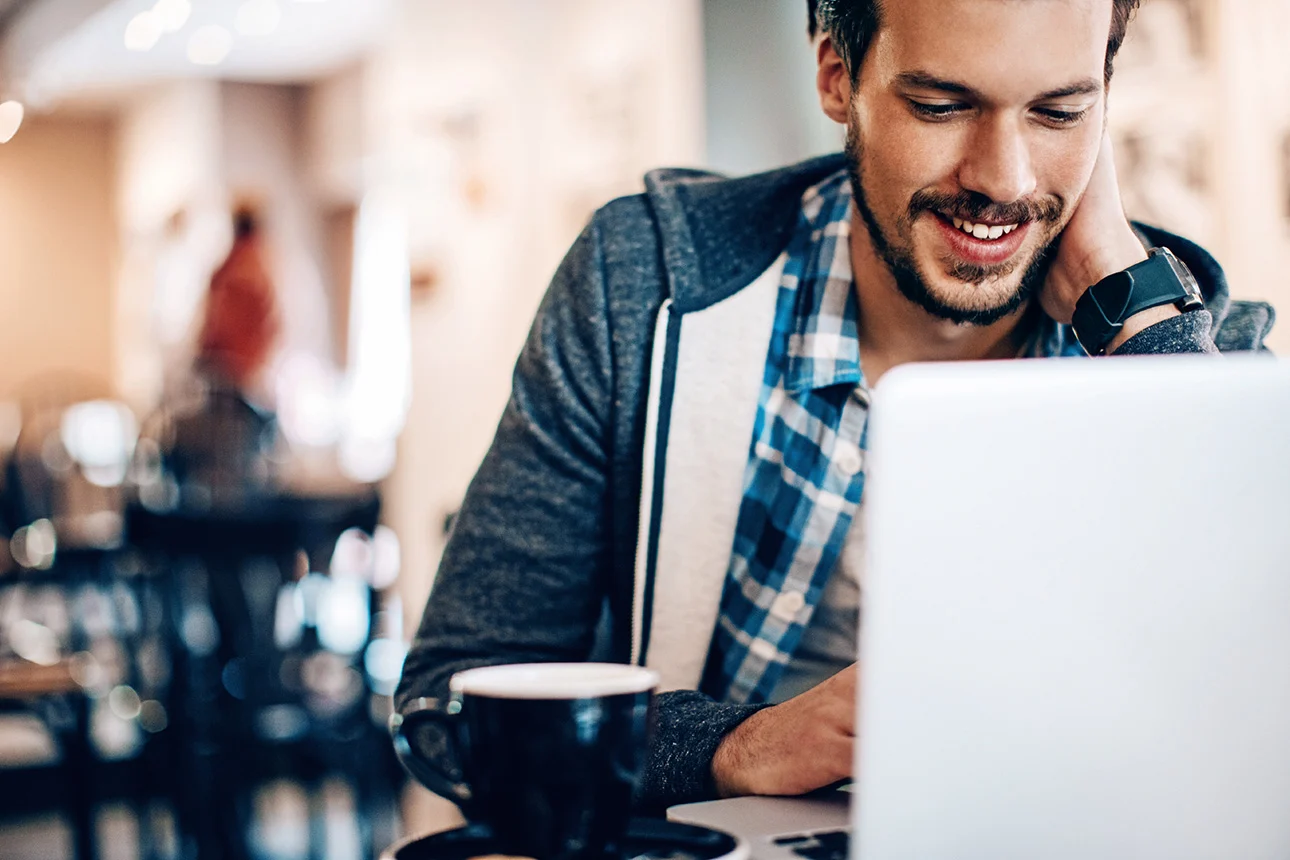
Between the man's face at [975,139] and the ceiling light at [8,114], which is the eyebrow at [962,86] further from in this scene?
the ceiling light at [8,114]

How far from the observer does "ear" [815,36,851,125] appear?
4.30 ft

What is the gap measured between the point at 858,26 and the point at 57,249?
9.51m

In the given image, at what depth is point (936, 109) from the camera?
1084 mm

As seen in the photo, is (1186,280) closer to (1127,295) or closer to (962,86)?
(1127,295)

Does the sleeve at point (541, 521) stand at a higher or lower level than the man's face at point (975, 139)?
lower

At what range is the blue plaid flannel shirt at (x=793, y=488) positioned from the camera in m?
1.14

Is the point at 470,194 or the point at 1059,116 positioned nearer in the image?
the point at 1059,116

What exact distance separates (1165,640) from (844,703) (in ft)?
1.02

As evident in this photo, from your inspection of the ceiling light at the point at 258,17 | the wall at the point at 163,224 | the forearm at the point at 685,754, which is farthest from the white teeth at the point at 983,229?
the wall at the point at 163,224

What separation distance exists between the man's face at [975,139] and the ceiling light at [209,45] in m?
6.54

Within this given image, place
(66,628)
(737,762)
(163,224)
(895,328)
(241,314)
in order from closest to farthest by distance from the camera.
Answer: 1. (737,762)
2. (895,328)
3. (66,628)
4. (241,314)
5. (163,224)

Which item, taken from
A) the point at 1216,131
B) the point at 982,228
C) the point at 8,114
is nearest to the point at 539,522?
the point at 982,228

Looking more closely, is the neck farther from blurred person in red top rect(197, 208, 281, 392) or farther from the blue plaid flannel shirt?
blurred person in red top rect(197, 208, 281, 392)

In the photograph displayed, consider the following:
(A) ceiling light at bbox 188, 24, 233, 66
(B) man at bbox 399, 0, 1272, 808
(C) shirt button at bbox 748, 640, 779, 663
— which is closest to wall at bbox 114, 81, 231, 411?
(A) ceiling light at bbox 188, 24, 233, 66
